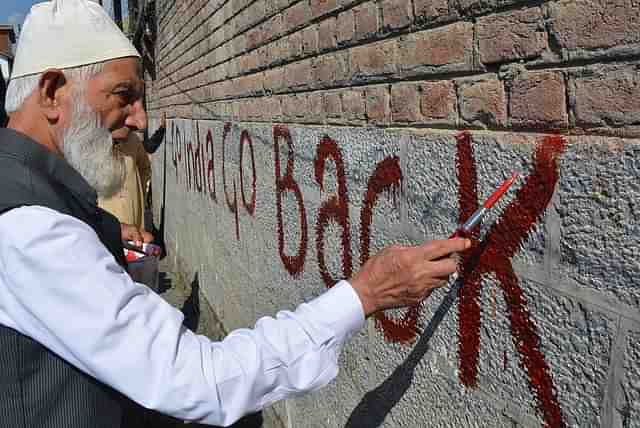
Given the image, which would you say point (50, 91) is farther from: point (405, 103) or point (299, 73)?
point (299, 73)

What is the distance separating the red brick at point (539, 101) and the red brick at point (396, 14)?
0.51 m

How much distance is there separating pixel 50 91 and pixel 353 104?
975 millimetres

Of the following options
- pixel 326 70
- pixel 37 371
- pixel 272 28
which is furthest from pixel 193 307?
pixel 37 371

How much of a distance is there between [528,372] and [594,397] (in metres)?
0.20

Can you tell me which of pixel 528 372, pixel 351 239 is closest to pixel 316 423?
pixel 351 239

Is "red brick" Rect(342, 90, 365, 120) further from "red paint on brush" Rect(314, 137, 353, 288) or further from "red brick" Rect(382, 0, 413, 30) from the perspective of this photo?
"red brick" Rect(382, 0, 413, 30)

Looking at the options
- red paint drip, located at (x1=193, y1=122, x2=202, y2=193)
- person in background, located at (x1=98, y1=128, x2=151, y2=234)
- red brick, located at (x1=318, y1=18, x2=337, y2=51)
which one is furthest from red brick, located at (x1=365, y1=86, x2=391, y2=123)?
red paint drip, located at (x1=193, y1=122, x2=202, y2=193)

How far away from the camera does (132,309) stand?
4.38ft

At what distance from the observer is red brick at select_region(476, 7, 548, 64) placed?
126 cm

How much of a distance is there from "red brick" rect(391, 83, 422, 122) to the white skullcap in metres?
0.81

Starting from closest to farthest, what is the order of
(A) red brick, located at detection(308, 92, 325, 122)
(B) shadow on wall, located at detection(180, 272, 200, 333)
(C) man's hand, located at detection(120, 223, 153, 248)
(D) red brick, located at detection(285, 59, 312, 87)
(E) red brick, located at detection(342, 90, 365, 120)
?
(E) red brick, located at detection(342, 90, 365, 120) → (A) red brick, located at detection(308, 92, 325, 122) → (D) red brick, located at detection(285, 59, 312, 87) → (C) man's hand, located at detection(120, 223, 153, 248) → (B) shadow on wall, located at detection(180, 272, 200, 333)

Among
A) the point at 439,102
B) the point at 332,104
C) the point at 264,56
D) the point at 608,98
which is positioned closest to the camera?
the point at 608,98

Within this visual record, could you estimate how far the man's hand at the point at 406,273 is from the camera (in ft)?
4.42

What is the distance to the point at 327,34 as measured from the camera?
230 cm
